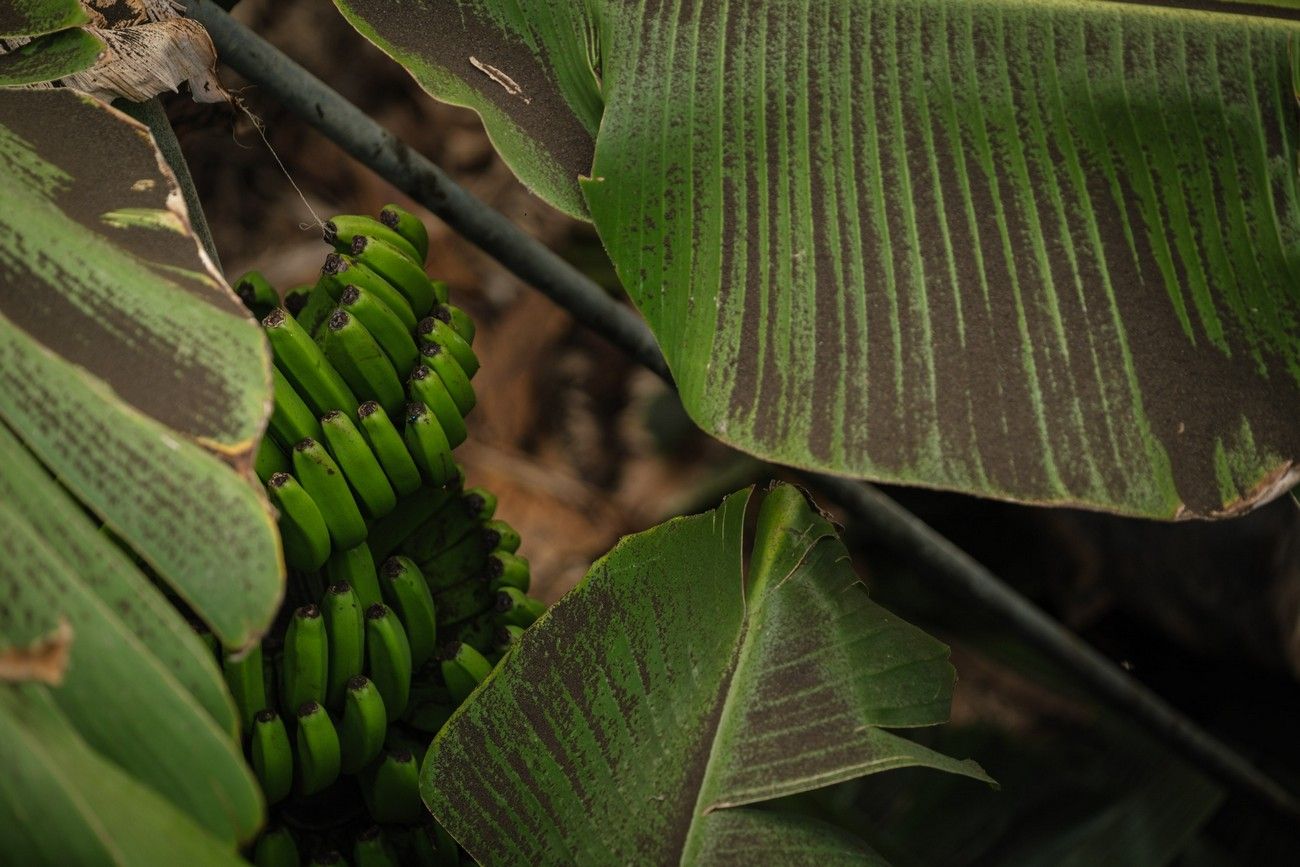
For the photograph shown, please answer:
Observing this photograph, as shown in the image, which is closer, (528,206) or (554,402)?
(528,206)

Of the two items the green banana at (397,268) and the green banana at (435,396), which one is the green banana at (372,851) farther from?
the green banana at (397,268)

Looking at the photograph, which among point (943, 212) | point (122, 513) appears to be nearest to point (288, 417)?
point (122, 513)

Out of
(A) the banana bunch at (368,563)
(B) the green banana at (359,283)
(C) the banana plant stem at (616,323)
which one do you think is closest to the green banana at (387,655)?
(A) the banana bunch at (368,563)

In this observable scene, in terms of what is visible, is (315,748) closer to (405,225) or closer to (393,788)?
(393,788)

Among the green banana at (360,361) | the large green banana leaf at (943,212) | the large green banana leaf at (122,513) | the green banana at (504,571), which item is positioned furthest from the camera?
the green banana at (504,571)

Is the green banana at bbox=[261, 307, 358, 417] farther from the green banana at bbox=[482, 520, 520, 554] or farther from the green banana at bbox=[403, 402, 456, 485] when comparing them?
the green banana at bbox=[482, 520, 520, 554]

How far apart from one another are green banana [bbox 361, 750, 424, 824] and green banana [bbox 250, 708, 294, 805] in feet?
0.21

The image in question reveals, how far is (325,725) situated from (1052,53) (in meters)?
0.62

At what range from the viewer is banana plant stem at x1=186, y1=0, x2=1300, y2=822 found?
674mm

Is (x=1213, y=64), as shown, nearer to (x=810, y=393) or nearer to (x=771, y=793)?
(x=810, y=393)

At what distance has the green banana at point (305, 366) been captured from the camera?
55cm

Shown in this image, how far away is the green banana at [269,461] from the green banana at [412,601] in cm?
10

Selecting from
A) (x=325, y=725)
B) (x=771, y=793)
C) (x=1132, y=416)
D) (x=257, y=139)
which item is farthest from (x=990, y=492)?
(x=257, y=139)

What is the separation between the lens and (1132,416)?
0.47 meters
